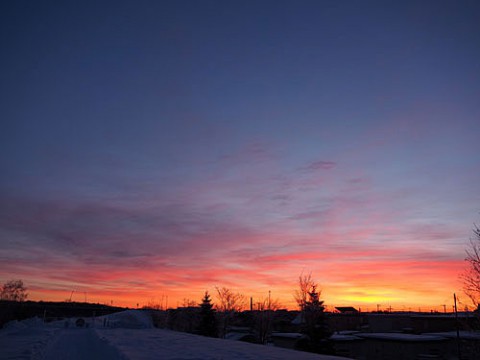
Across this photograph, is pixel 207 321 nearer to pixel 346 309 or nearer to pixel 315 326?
pixel 315 326

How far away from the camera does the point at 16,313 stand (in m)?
83.9

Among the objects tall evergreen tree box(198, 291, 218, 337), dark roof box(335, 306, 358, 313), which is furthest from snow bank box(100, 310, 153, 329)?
dark roof box(335, 306, 358, 313)

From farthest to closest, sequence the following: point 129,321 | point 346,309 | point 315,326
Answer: point 346,309, point 129,321, point 315,326

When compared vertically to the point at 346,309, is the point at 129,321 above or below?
below

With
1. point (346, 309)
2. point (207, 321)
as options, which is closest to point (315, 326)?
point (207, 321)

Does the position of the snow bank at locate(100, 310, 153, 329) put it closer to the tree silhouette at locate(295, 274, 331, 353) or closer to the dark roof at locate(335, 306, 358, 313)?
the tree silhouette at locate(295, 274, 331, 353)

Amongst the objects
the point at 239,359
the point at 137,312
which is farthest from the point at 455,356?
the point at 137,312

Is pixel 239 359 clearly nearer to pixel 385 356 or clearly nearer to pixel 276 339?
pixel 385 356

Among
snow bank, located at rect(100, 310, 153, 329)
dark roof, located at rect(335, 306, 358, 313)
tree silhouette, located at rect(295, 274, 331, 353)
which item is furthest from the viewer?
dark roof, located at rect(335, 306, 358, 313)

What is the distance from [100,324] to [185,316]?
628 inches

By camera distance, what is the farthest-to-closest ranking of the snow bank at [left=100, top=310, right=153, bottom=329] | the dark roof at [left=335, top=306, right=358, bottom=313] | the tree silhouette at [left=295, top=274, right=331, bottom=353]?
1. the dark roof at [left=335, top=306, right=358, bottom=313]
2. the snow bank at [left=100, top=310, right=153, bottom=329]
3. the tree silhouette at [left=295, top=274, right=331, bottom=353]

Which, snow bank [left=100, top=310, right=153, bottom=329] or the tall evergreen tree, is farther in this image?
snow bank [left=100, top=310, right=153, bottom=329]

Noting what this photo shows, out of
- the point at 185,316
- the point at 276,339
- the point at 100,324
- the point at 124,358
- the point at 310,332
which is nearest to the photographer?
the point at 124,358

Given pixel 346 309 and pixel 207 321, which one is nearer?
pixel 207 321
